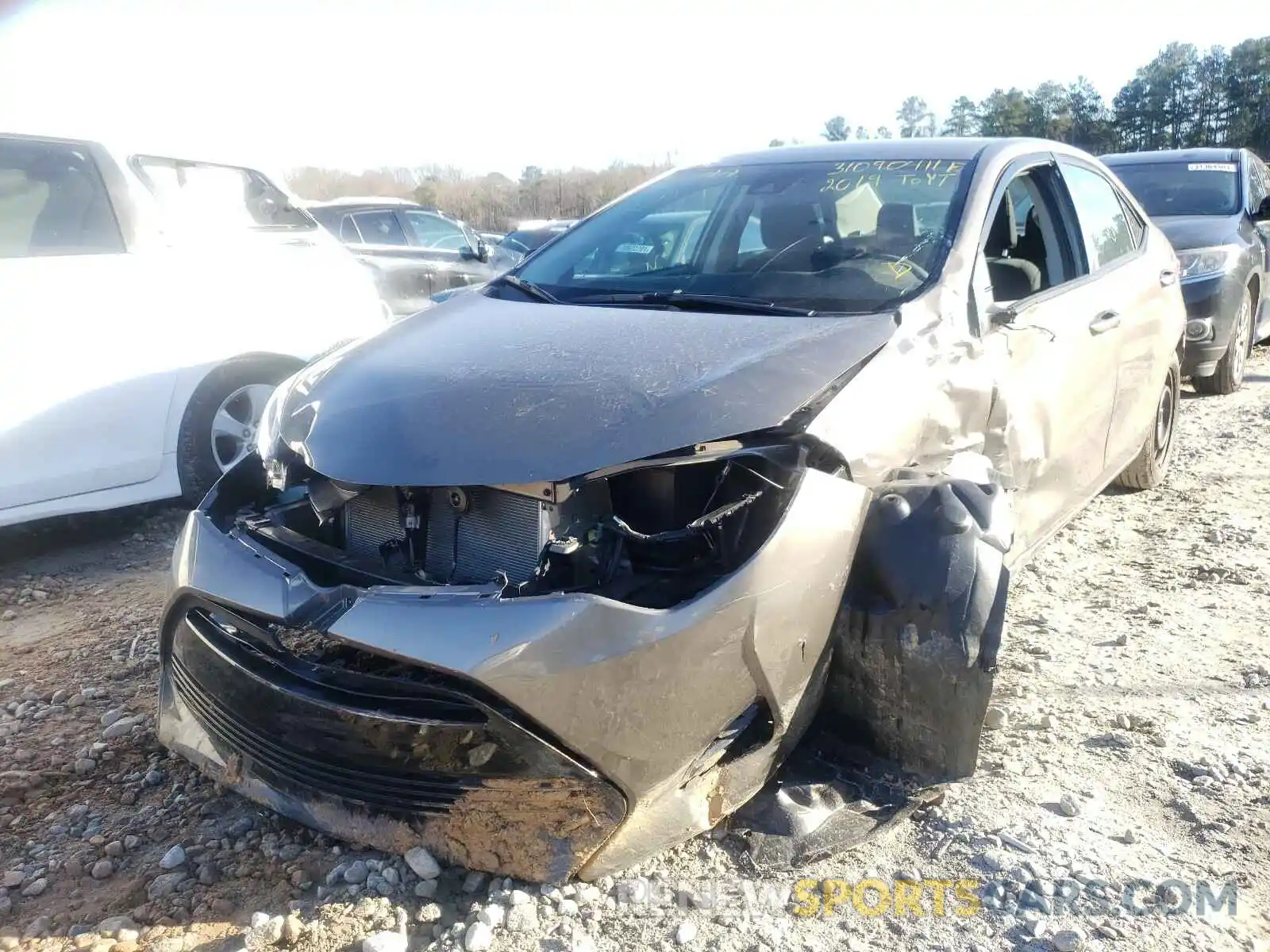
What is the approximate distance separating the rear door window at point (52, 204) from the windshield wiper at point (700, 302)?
2.40m

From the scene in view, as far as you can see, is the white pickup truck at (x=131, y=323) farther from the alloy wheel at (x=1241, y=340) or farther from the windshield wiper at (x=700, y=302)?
the alloy wheel at (x=1241, y=340)

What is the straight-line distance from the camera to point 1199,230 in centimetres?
695

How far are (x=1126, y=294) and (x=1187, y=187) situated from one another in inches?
181

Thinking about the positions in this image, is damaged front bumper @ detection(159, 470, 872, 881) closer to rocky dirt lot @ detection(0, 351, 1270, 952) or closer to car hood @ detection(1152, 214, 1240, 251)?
rocky dirt lot @ detection(0, 351, 1270, 952)

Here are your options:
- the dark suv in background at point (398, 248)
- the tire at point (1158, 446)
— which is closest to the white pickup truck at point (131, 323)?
the tire at point (1158, 446)

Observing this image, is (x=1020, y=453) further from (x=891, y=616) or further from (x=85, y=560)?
(x=85, y=560)

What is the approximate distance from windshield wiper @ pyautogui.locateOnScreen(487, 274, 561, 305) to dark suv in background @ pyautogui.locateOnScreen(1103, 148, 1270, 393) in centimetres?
456

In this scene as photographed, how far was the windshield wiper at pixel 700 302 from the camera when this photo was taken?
2783 mm

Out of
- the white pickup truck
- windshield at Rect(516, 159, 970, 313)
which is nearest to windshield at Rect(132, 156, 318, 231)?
the white pickup truck

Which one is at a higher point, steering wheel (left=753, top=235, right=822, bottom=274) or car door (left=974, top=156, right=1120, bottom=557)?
steering wheel (left=753, top=235, right=822, bottom=274)

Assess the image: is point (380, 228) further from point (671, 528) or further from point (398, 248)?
point (671, 528)

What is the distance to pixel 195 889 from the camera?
225 cm

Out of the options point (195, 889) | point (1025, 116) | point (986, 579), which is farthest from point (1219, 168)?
point (1025, 116)

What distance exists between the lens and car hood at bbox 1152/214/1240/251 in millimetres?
6828
